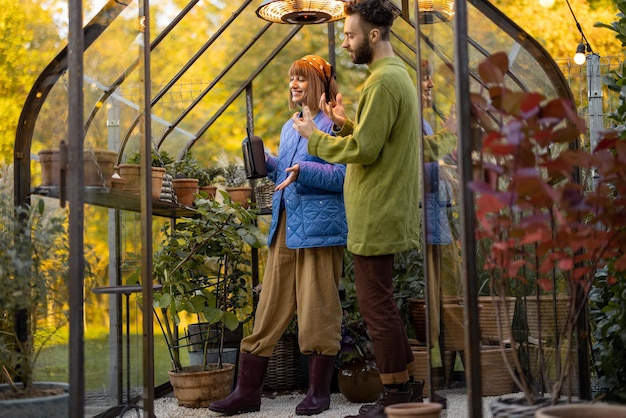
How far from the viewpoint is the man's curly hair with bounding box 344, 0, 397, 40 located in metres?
3.43

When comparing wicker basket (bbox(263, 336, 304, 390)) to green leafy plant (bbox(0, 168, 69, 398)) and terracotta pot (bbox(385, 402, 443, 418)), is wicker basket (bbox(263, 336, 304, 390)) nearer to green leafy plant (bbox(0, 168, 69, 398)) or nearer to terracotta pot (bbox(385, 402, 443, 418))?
green leafy plant (bbox(0, 168, 69, 398))

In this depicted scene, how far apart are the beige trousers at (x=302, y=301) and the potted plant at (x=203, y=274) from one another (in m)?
0.50

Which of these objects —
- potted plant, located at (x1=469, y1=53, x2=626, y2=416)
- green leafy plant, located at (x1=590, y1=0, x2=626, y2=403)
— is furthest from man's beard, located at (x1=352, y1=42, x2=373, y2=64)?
potted plant, located at (x1=469, y1=53, x2=626, y2=416)

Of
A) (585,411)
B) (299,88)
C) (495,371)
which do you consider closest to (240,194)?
(299,88)

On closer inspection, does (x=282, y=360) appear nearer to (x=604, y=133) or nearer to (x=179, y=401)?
(x=179, y=401)

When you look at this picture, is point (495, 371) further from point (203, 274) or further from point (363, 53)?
point (203, 274)

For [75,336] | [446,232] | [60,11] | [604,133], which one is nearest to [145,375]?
[75,336]

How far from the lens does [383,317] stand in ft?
11.2

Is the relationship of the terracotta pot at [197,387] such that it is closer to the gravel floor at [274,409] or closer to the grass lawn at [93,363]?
the gravel floor at [274,409]

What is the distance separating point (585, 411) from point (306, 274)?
2.27m

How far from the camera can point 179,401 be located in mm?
4562

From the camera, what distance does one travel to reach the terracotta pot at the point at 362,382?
4.59 metres

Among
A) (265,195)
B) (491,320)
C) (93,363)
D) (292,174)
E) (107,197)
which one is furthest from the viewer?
(265,195)

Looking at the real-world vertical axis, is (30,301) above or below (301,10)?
below
